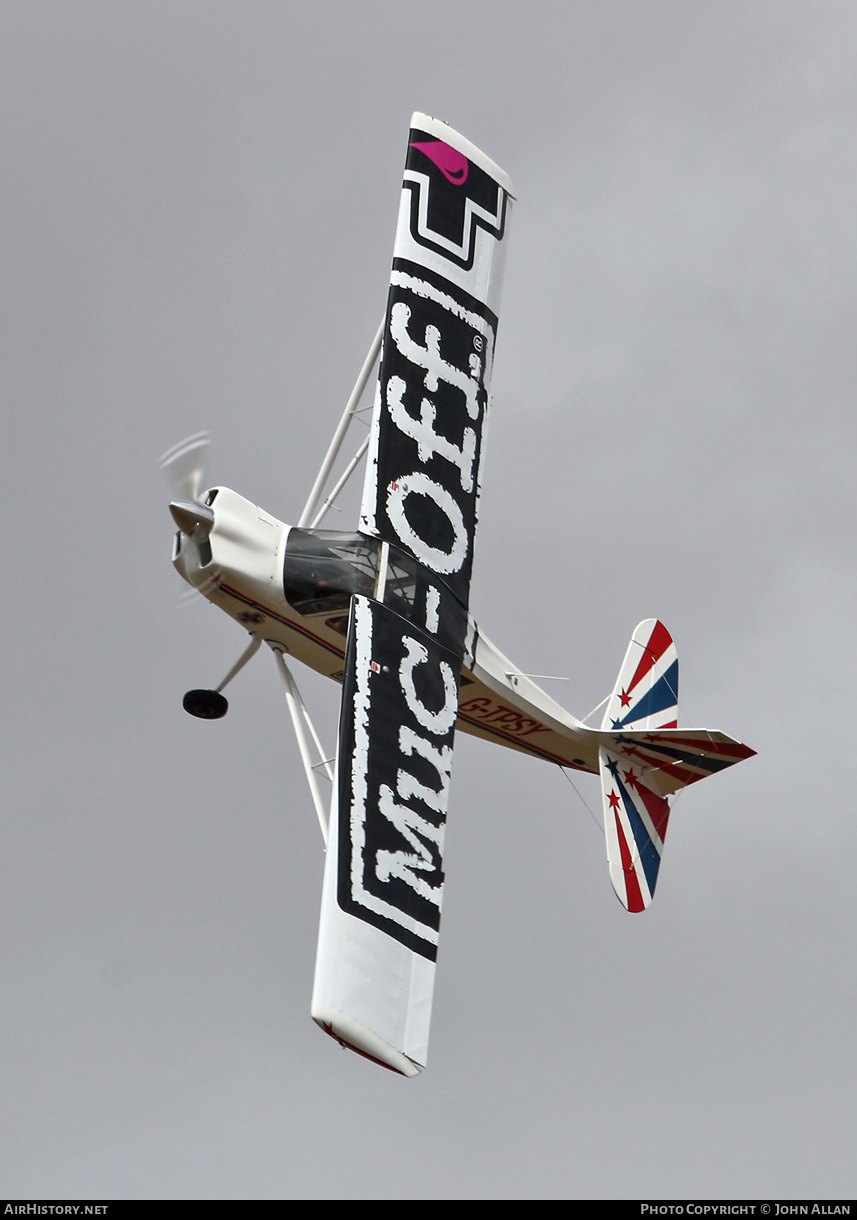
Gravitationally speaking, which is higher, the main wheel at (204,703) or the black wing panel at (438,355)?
the black wing panel at (438,355)

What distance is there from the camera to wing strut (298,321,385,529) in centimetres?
2355

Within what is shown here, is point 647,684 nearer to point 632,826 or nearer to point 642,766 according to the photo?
point 642,766

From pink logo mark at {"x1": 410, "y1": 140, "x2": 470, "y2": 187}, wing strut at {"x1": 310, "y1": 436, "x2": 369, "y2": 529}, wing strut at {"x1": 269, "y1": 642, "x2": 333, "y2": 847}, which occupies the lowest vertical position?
wing strut at {"x1": 269, "y1": 642, "x2": 333, "y2": 847}

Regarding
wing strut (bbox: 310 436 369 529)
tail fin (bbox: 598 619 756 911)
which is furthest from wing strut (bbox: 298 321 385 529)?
tail fin (bbox: 598 619 756 911)

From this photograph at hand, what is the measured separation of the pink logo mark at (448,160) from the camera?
2681 cm

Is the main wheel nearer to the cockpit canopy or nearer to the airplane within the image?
the airplane

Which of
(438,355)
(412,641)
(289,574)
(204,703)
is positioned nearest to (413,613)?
(412,641)

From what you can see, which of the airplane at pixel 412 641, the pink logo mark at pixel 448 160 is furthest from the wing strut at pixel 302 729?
the pink logo mark at pixel 448 160

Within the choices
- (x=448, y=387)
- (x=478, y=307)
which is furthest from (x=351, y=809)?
(x=478, y=307)

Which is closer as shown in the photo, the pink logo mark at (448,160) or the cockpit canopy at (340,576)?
the cockpit canopy at (340,576)

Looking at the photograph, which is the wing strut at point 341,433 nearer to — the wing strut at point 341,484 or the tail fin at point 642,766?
the wing strut at point 341,484

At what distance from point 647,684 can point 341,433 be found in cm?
647

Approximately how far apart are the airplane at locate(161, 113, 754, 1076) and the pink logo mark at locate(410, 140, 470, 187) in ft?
0.09

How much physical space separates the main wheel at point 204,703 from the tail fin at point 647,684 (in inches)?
251
